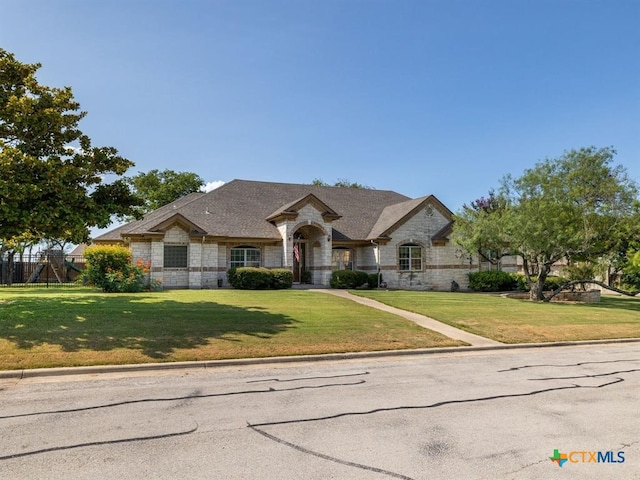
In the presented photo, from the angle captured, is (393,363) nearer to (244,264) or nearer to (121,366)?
(121,366)

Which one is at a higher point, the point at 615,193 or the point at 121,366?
the point at 615,193

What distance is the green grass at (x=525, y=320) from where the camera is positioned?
13719 millimetres

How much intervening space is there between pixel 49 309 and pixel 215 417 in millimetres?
10527

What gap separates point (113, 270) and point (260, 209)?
10759mm

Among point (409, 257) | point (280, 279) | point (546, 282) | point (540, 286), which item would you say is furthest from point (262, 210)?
point (546, 282)

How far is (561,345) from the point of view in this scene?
41.7ft

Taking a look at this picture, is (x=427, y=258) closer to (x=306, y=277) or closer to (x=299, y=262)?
(x=306, y=277)

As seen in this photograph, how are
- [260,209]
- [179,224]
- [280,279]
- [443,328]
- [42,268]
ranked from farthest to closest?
[42,268]
[260,209]
[280,279]
[179,224]
[443,328]

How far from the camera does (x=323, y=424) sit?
567 cm

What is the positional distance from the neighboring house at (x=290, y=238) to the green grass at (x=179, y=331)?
8962 mm

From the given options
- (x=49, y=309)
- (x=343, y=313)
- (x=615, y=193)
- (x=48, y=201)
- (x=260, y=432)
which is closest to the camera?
(x=260, y=432)

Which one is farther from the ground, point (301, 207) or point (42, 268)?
point (301, 207)

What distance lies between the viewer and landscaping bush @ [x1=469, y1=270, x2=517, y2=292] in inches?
1194

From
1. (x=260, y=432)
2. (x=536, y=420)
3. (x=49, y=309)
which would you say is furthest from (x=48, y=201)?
(x=536, y=420)
